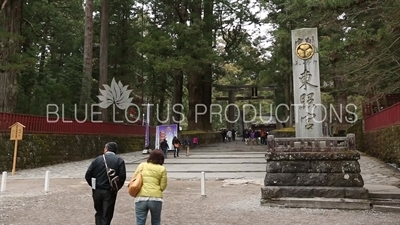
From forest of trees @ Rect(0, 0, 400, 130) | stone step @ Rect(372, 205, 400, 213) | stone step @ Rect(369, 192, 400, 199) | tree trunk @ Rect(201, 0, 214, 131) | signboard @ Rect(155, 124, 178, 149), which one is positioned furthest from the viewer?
tree trunk @ Rect(201, 0, 214, 131)

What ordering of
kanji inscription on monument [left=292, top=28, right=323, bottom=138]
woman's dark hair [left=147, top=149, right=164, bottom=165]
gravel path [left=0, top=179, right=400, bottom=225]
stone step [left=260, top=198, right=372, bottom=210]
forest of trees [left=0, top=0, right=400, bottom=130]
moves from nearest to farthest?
1. woman's dark hair [left=147, top=149, right=164, bottom=165]
2. gravel path [left=0, top=179, right=400, bottom=225]
3. stone step [left=260, top=198, right=372, bottom=210]
4. kanji inscription on monument [left=292, top=28, right=323, bottom=138]
5. forest of trees [left=0, top=0, right=400, bottom=130]

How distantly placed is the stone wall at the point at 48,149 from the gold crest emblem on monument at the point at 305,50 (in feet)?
35.6

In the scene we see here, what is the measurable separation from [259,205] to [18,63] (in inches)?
378

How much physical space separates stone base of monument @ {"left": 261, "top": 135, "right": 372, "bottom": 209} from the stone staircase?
23 centimetres

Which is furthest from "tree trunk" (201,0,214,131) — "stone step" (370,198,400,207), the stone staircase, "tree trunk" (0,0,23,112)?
"stone step" (370,198,400,207)

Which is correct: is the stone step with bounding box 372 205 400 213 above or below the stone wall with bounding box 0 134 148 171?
below

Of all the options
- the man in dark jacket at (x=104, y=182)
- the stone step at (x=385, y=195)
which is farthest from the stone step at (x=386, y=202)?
the man in dark jacket at (x=104, y=182)

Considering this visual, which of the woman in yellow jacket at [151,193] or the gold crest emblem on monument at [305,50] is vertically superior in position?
the gold crest emblem on monument at [305,50]

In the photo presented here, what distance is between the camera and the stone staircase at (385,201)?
673 centimetres

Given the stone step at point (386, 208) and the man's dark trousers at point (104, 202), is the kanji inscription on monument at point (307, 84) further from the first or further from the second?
the man's dark trousers at point (104, 202)

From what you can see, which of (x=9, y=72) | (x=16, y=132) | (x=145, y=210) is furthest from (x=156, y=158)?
(x=9, y=72)

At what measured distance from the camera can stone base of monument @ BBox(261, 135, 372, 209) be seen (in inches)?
277

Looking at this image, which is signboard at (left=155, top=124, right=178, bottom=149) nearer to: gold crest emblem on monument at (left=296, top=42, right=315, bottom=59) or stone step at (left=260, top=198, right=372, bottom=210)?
gold crest emblem on monument at (left=296, top=42, right=315, bottom=59)

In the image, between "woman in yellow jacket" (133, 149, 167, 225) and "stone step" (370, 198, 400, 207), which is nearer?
"woman in yellow jacket" (133, 149, 167, 225)
